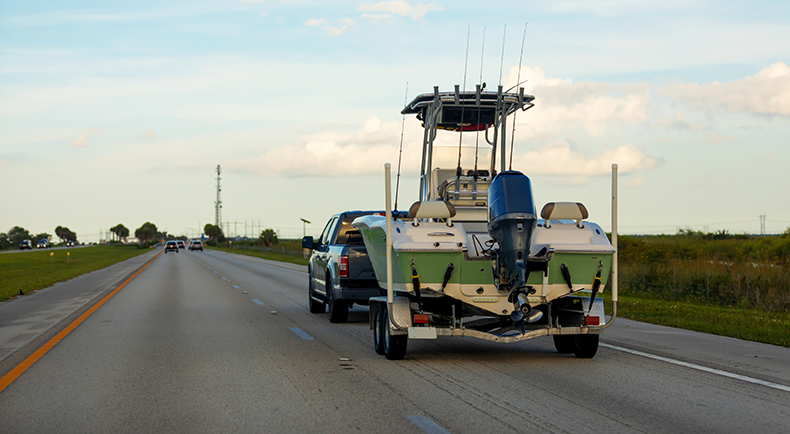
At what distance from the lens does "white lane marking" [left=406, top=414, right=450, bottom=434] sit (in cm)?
598

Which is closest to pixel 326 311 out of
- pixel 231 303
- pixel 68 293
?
pixel 231 303

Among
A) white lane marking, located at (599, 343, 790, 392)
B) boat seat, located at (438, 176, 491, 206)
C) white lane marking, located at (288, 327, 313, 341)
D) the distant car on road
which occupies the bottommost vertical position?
white lane marking, located at (288, 327, 313, 341)

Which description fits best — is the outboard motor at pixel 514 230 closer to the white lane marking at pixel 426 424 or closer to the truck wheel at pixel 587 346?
the truck wheel at pixel 587 346

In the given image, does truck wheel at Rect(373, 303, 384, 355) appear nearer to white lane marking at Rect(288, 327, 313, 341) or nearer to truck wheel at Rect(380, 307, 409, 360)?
truck wheel at Rect(380, 307, 409, 360)

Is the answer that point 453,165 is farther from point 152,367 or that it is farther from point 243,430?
point 243,430

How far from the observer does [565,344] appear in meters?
10.4

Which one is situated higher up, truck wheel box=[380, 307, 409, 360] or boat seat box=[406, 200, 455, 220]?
boat seat box=[406, 200, 455, 220]

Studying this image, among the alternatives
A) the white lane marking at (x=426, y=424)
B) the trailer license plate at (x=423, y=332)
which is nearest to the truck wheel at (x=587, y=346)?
the trailer license plate at (x=423, y=332)

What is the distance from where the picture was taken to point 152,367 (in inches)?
365

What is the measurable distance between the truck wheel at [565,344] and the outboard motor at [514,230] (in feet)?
5.09

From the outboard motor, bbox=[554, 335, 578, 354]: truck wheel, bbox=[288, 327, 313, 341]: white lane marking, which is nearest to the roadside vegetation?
bbox=[554, 335, 578, 354]: truck wheel

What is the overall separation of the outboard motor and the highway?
0.97m

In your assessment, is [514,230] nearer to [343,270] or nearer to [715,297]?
[343,270]

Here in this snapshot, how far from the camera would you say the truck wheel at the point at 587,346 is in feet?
31.9
